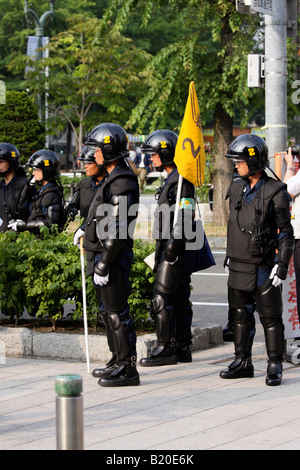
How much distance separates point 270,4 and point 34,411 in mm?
4536

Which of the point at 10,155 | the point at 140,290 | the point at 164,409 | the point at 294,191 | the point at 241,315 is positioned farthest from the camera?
the point at 10,155

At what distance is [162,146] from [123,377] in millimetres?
2036

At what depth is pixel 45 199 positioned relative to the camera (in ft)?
29.8

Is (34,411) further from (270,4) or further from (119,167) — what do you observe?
(270,4)

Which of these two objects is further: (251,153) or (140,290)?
(140,290)

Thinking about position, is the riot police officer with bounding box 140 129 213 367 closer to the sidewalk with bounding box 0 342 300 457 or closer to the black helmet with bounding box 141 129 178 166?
the black helmet with bounding box 141 129 178 166

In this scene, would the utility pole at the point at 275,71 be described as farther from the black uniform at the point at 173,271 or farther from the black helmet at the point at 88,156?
the black helmet at the point at 88,156

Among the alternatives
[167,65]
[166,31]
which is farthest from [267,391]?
[166,31]

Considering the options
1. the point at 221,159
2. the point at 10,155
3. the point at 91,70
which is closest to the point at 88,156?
the point at 10,155

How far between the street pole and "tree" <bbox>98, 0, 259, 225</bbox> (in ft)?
27.4

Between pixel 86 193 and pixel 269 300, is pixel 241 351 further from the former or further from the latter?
pixel 86 193

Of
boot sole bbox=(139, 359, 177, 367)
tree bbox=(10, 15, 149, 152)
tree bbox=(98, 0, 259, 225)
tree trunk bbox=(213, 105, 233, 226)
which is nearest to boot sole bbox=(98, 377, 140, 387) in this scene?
boot sole bbox=(139, 359, 177, 367)

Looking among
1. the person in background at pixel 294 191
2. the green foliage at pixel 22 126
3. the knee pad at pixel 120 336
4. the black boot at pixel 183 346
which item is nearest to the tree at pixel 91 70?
the green foliage at pixel 22 126

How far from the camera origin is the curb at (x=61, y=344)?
7.68 m
